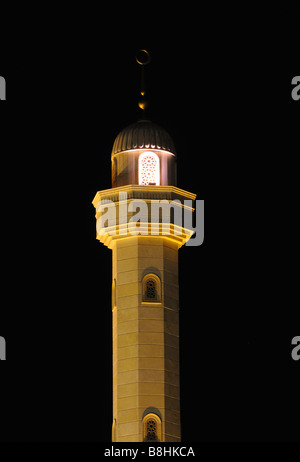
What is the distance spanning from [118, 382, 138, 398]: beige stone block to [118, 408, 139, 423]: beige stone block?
412 mm

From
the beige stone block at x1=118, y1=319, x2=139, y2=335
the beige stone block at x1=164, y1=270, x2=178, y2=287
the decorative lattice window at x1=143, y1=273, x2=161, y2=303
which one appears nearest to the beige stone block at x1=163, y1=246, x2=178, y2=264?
the beige stone block at x1=164, y1=270, x2=178, y2=287

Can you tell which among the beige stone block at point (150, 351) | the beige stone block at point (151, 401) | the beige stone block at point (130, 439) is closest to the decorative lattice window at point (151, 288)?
the beige stone block at point (150, 351)

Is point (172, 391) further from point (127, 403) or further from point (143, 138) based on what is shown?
point (143, 138)

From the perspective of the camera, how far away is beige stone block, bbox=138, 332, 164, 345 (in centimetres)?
4825

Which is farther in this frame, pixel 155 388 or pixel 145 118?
pixel 145 118

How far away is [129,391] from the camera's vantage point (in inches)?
1889

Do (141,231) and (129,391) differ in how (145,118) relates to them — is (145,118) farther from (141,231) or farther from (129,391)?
(129,391)

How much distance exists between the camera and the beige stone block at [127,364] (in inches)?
1893

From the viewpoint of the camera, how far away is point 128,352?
4828 centimetres

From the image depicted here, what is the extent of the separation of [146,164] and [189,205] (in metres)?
1.52

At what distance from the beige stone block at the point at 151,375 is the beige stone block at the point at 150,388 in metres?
0.10

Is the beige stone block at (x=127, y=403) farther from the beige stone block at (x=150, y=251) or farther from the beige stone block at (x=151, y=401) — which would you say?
the beige stone block at (x=150, y=251)
